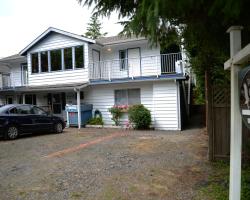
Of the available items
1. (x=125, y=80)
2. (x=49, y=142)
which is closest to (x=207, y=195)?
(x=49, y=142)

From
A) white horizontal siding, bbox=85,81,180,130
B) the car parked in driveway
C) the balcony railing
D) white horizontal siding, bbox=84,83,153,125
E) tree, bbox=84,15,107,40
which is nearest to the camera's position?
the car parked in driveway

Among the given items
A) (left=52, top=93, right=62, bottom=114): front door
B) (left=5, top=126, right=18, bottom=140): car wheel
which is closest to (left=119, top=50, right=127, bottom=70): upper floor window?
(left=52, top=93, right=62, bottom=114): front door

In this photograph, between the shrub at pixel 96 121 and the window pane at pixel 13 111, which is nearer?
the window pane at pixel 13 111

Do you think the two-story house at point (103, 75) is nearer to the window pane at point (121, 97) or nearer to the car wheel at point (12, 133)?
the window pane at point (121, 97)

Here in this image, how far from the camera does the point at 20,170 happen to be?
23.4ft

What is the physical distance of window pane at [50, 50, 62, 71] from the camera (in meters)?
19.5

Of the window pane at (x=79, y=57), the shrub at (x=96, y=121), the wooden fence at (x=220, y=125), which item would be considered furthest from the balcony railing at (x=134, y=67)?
the wooden fence at (x=220, y=125)

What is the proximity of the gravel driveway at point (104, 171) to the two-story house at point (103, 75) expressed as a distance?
19.1 ft

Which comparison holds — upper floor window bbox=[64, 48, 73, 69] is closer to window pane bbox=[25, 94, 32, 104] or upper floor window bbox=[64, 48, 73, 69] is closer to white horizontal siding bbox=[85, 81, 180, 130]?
white horizontal siding bbox=[85, 81, 180, 130]

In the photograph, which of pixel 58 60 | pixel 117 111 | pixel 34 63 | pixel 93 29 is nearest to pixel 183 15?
pixel 117 111

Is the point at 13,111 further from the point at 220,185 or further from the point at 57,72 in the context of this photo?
the point at 220,185

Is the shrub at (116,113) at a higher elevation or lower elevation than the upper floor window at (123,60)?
lower

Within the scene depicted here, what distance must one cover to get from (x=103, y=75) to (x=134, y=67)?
2119mm

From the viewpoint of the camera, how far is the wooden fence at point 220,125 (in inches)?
279
